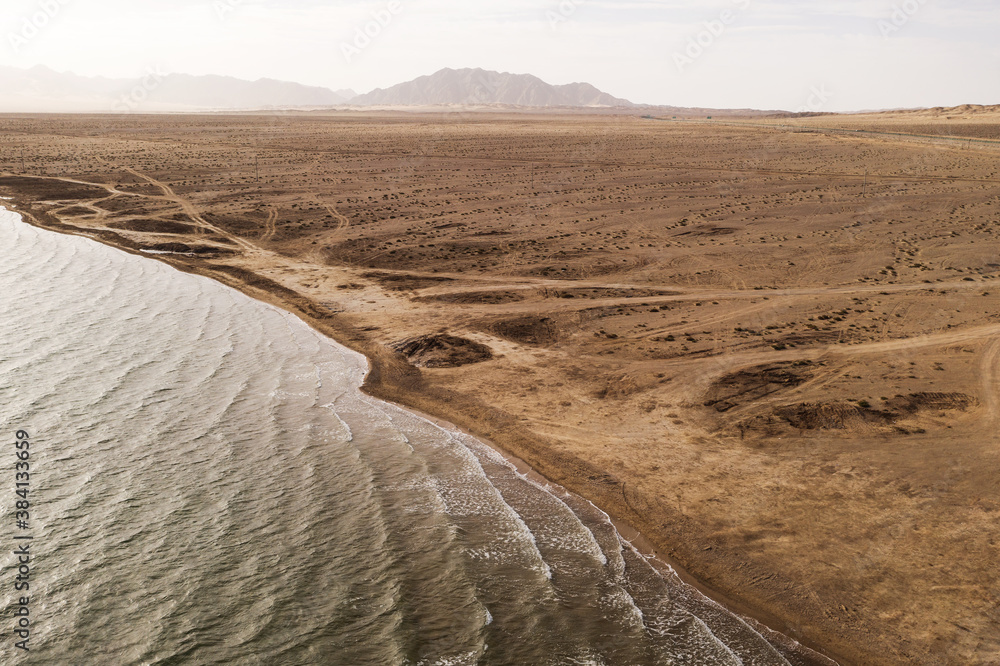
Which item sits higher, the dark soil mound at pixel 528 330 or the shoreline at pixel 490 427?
the dark soil mound at pixel 528 330

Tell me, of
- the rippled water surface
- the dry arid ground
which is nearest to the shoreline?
the dry arid ground

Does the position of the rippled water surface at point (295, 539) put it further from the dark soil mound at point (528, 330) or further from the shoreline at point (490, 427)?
the dark soil mound at point (528, 330)

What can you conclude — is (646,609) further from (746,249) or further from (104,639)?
(746,249)

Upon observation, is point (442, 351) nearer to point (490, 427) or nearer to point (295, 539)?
point (490, 427)

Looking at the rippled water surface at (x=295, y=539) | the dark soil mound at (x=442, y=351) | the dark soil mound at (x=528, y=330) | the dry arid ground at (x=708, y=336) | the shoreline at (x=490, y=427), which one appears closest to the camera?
the rippled water surface at (x=295, y=539)

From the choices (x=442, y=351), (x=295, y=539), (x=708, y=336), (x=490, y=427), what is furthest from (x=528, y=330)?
(x=295, y=539)

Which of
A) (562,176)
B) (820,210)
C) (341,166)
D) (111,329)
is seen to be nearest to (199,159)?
(341,166)

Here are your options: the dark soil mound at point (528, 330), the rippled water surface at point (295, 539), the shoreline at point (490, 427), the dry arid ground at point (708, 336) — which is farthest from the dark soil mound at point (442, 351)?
the rippled water surface at point (295, 539)
